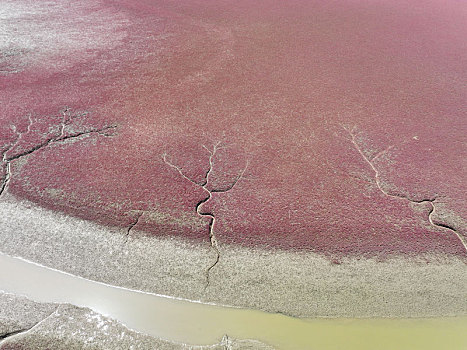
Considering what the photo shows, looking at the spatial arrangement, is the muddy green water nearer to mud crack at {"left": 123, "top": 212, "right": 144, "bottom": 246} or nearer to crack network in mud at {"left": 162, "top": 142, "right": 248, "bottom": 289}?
crack network in mud at {"left": 162, "top": 142, "right": 248, "bottom": 289}

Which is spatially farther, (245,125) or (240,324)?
(245,125)

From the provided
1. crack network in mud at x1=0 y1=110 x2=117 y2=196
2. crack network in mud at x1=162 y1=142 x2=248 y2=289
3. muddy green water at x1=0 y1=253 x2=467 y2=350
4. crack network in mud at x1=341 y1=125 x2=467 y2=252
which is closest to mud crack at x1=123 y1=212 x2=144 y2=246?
muddy green water at x1=0 y1=253 x2=467 y2=350

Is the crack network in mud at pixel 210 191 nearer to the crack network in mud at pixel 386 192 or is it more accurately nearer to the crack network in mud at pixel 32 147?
the crack network in mud at pixel 32 147

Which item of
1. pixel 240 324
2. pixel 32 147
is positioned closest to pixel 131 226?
pixel 240 324

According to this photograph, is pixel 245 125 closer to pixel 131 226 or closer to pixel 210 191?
pixel 210 191

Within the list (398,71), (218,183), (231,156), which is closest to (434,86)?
(398,71)

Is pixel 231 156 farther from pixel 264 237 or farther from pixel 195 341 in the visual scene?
pixel 195 341

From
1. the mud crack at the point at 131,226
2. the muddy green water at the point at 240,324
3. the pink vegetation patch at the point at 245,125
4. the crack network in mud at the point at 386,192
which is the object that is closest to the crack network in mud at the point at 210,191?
the pink vegetation patch at the point at 245,125
